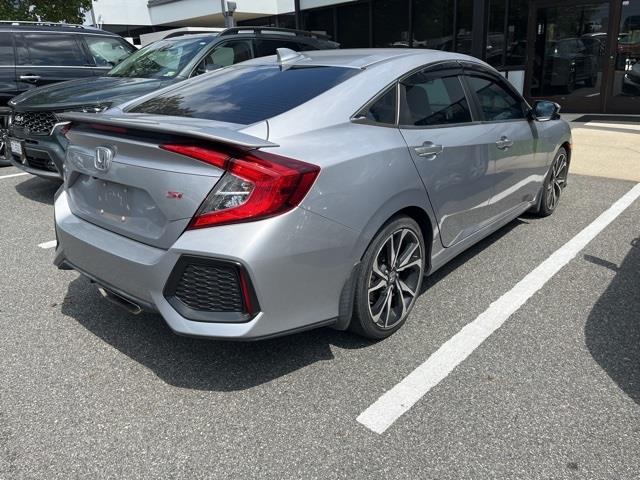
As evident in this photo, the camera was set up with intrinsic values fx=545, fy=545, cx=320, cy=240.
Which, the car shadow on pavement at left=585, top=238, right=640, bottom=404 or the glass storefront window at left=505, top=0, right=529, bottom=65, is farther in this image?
the glass storefront window at left=505, top=0, right=529, bottom=65

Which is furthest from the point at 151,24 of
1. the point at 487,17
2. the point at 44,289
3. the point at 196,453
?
the point at 196,453

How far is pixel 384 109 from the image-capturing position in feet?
9.97

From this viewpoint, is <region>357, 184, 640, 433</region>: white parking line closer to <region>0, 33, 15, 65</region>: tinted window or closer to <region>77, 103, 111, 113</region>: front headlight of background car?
<region>77, 103, 111, 113</region>: front headlight of background car

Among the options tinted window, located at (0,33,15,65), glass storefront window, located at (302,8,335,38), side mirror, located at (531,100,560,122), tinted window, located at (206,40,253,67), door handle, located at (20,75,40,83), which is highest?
glass storefront window, located at (302,8,335,38)

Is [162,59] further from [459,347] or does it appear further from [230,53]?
[459,347]

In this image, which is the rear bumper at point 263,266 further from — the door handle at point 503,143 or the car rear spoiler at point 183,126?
the door handle at point 503,143

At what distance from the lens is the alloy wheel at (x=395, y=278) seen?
2992 millimetres

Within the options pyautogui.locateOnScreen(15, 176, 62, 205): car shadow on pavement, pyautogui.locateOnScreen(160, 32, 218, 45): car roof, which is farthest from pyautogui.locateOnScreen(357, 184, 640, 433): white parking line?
pyautogui.locateOnScreen(160, 32, 218, 45): car roof

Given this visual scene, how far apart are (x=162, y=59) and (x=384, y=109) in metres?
4.76

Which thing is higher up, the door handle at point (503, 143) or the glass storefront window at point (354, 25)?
the glass storefront window at point (354, 25)

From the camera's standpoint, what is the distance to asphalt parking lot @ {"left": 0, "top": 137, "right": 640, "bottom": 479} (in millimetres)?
2232

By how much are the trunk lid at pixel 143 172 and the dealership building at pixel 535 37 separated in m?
11.7

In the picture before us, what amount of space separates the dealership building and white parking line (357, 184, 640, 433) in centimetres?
879

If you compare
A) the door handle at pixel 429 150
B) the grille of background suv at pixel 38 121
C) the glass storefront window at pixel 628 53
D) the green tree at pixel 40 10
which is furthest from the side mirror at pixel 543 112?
the green tree at pixel 40 10
